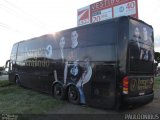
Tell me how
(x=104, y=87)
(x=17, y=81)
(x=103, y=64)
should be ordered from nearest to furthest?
1. (x=104, y=87)
2. (x=103, y=64)
3. (x=17, y=81)

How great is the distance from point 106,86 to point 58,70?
11.4 feet

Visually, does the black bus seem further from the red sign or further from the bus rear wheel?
the red sign

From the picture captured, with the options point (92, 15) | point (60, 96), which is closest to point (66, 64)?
point (60, 96)

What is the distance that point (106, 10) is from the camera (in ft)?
64.5

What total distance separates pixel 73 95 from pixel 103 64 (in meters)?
2.39

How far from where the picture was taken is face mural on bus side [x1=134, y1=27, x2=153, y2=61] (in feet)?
29.9

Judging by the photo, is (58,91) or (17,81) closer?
(58,91)

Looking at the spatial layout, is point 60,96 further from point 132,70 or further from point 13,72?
point 13,72

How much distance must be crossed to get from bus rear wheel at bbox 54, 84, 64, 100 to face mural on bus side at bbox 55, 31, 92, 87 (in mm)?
605

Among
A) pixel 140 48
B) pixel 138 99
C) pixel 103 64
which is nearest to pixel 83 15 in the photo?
pixel 140 48

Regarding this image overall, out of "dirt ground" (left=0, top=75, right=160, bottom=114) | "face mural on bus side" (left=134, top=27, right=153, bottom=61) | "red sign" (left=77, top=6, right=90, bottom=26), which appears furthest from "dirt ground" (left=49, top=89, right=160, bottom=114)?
"red sign" (left=77, top=6, right=90, bottom=26)

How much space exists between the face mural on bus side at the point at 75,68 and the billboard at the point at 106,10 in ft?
25.6

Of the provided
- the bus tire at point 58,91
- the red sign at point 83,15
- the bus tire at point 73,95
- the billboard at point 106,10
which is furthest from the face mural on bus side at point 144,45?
the red sign at point 83,15

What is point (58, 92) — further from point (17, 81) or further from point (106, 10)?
point (106, 10)
